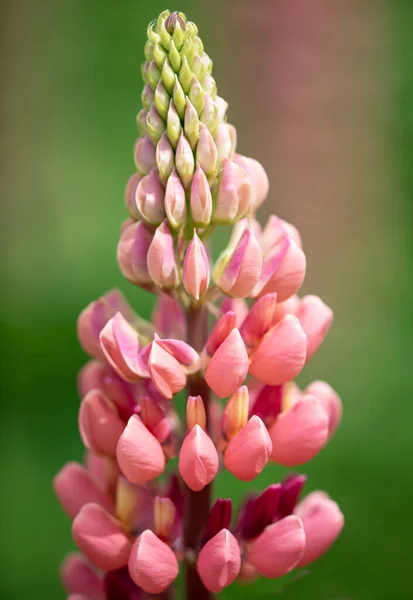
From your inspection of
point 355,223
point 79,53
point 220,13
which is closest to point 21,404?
point 355,223

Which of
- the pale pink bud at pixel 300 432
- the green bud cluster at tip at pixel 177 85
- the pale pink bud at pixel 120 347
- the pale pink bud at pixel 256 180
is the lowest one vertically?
the pale pink bud at pixel 300 432

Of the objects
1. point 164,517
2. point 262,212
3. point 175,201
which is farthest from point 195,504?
point 262,212

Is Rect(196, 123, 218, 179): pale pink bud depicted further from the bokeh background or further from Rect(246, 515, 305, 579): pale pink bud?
the bokeh background

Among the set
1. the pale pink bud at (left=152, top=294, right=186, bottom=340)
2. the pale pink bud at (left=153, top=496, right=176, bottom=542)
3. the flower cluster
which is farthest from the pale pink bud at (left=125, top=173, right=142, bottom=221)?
the pale pink bud at (left=153, top=496, right=176, bottom=542)

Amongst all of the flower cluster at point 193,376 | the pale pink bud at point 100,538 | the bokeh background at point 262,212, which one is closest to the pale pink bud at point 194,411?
the flower cluster at point 193,376

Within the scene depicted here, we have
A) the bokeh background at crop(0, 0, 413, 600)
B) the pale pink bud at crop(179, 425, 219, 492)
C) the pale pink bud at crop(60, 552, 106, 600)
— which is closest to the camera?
the pale pink bud at crop(179, 425, 219, 492)

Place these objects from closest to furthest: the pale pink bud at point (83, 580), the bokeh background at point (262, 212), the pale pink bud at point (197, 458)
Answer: the pale pink bud at point (197, 458) → the pale pink bud at point (83, 580) → the bokeh background at point (262, 212)

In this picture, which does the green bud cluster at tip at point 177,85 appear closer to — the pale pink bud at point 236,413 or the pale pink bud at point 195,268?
the pale pink bud at point 195,268
